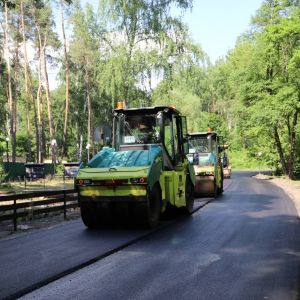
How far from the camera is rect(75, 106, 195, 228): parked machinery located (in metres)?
10.2

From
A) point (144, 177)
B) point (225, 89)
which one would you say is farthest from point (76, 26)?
point (225, 89)

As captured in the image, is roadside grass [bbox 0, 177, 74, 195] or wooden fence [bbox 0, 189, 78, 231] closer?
wooden fence [bbox 0, 189, 78, 231]

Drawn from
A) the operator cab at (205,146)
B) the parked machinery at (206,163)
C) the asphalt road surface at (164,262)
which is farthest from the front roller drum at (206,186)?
the asphalt road surface at (164,262)

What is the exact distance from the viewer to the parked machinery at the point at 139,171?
33.4ft

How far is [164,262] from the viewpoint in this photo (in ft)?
23.6

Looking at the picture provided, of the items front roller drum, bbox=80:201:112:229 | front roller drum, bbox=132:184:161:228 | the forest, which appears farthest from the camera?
the forest

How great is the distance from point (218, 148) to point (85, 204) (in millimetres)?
11903

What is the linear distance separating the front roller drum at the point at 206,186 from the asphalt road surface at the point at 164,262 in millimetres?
7786

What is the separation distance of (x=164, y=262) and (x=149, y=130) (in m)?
5.38

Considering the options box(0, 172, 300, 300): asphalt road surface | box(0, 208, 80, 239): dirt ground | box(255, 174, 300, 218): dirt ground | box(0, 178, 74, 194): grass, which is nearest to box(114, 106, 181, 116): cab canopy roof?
box(0, 172, 300, 300): asphalt road surface

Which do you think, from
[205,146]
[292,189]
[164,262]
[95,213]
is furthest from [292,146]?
[164,262]

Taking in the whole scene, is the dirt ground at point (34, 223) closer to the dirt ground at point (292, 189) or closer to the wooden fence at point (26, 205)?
the wooden fence at point (26, 205)

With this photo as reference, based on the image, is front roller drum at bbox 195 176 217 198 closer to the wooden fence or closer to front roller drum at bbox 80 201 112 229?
the wooden fence

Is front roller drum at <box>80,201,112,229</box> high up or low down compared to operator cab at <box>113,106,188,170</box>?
down
